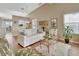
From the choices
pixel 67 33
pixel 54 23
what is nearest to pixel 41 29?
pixel 54 23

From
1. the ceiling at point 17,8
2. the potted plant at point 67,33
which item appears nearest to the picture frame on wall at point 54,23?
the potted plant at point 67,33

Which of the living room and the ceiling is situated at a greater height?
the ceiling

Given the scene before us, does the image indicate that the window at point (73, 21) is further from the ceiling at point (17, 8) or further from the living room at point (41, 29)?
the ceiling at point (17, 8)

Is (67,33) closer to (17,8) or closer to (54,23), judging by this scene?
(54,23)

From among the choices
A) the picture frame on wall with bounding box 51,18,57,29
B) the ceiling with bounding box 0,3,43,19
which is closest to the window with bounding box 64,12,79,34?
the picture frame on wall with bounding box 51,18,57,29

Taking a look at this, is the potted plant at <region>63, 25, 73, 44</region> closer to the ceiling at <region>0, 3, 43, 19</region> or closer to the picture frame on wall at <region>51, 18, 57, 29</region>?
the picture frame on wall at <region>51, 18, 57, 29</region>

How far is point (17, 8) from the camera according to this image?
2.00 meters

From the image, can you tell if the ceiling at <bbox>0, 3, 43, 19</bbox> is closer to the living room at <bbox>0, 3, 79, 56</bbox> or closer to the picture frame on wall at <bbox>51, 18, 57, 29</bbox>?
the living room at <bbox>0, 3, 79, 56</bbox>

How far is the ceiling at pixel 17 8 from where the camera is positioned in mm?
1988

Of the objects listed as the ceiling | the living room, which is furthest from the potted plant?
the ceiling

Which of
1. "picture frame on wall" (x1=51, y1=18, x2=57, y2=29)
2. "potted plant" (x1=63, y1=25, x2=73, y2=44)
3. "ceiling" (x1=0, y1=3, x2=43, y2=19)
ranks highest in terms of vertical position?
"ceiling" (x1=0, y1=3, x2=43, y2=19)

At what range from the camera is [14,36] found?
1.98 meters

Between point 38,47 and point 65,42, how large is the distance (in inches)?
17.1

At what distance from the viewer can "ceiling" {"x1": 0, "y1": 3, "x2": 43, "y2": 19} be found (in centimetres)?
199
